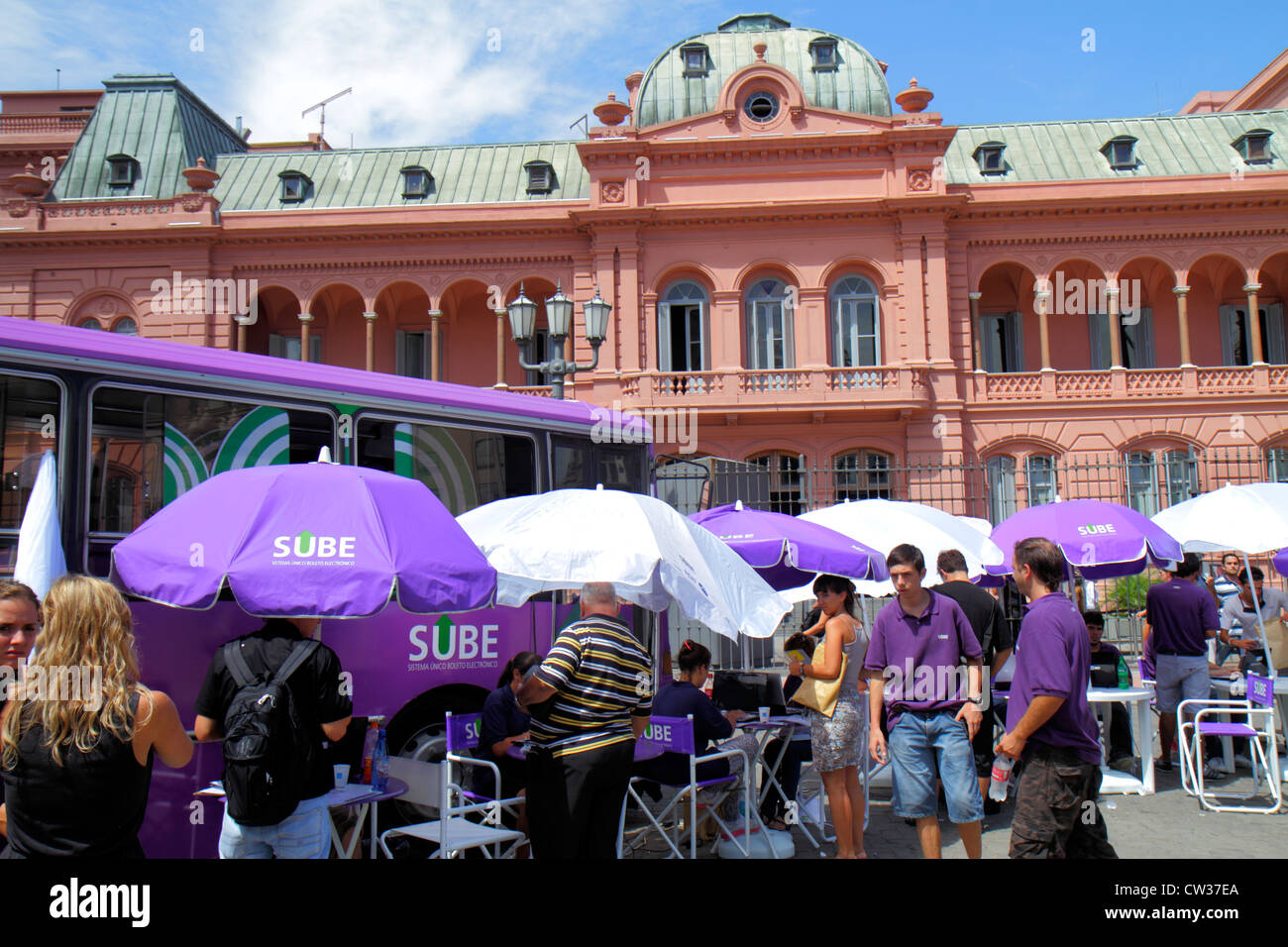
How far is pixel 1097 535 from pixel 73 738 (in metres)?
9.00

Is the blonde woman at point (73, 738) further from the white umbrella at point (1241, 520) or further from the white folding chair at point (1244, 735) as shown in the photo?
the white umbrella at point (1241, 520)

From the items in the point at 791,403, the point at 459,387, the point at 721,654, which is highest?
the point at 791,403

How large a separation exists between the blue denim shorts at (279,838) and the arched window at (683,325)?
2279cm

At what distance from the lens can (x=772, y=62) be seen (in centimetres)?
2734

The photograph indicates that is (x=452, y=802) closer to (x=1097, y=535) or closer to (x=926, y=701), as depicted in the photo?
(x=926, y=701)

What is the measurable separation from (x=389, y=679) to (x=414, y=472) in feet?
5.69

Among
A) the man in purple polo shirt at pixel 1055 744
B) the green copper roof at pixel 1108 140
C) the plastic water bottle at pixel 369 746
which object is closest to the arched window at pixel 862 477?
the green copper roof at pixel 1108 140

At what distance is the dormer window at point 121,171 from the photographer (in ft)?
94.0

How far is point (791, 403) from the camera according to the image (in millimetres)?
25219

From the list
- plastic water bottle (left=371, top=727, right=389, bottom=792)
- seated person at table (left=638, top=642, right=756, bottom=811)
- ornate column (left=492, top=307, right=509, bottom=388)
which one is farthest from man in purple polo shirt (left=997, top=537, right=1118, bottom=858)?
ornate column (left=492, top=307, right=509, bottom=388)

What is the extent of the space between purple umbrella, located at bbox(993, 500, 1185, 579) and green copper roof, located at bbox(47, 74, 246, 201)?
26.7 metres
